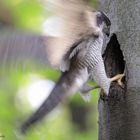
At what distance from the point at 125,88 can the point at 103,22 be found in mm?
265

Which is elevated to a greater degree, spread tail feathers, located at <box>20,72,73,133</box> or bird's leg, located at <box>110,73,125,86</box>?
spread tail feathers, located at <box>20,72,73,133</box>

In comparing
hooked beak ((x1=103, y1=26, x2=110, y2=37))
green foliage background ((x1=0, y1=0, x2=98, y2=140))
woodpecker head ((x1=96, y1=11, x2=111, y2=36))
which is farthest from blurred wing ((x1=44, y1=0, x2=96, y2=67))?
green foliage background ((x1=0, y1=0, x2=98, y2=140))

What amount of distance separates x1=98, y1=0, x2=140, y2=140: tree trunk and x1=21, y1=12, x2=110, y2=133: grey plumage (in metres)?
0.07

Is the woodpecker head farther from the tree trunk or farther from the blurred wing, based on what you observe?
the blurred wing

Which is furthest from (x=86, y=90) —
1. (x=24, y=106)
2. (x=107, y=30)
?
(x=24, y=106)

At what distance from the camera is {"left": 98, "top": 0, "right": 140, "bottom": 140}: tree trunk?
2.07m

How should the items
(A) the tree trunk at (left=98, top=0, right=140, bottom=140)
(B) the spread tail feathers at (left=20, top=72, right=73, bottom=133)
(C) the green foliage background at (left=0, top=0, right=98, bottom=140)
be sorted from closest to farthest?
(B) the spread tail feathers at (left=20, top=72, right=73, bottom=133) < (A) the tree trunk at (left=98, top=0, right=140, bottom=140) < (C) the green foliage background at (left=0, top=0, right=98, bottom=140)

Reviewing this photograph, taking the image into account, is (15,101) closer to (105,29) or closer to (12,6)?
(12,6)

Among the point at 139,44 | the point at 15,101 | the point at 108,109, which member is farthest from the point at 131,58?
the point at 15,101

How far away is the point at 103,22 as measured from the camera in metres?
2.15

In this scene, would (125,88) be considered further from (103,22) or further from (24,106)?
(24,106)

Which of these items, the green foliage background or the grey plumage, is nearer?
the grey plumage

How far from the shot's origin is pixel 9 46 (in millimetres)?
1898

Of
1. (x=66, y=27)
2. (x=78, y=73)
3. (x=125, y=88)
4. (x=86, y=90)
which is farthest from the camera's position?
(x=86, y=90)
